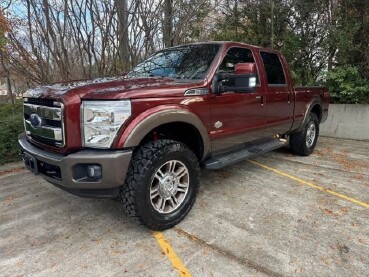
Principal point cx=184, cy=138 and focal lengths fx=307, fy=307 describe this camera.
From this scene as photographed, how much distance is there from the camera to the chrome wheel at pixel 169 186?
314 cm

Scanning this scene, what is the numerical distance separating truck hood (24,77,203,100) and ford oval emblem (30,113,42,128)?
0.20 metres

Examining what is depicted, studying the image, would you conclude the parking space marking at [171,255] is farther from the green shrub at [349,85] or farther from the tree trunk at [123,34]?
the green shrub at [349,85]

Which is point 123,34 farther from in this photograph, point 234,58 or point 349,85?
point 349,85

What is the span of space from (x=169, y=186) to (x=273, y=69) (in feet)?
9.24

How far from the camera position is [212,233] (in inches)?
122

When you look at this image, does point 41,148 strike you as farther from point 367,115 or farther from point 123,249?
point 367,115

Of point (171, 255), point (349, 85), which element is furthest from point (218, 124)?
point (349, 85)

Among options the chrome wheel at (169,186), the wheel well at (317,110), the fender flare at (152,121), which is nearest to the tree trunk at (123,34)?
the wheel well at (317,110)

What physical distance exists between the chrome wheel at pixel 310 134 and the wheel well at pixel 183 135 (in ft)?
10.7

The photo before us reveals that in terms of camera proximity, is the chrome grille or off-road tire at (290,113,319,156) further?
off-road tire at (290,113,319,156)

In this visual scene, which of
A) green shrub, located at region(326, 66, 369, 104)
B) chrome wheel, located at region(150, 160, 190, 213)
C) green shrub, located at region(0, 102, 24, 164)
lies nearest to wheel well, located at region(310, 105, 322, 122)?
green shrub, located at region(326, 66, 369, 104)

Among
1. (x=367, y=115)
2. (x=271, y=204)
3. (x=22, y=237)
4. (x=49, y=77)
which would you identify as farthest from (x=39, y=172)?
(x=367, y=115)

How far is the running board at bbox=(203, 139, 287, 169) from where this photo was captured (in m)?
3.71

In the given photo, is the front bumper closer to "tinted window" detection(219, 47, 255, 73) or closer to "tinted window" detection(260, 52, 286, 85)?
"tinted window" detection(219, 47, 255, 73)
